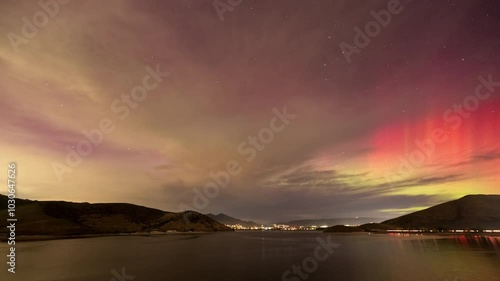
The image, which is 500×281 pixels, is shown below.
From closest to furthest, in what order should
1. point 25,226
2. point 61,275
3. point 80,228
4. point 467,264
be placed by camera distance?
point 61,275
point 467,264
point 25,226
point 80,228

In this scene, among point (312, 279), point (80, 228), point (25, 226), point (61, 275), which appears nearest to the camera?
point (312, 279)

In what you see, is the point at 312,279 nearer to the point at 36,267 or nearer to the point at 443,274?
the point at 443,274

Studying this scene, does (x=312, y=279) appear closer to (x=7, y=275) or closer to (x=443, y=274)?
(x=443, y=274)

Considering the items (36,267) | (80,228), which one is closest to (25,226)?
(80,228)

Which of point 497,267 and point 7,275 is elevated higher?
point 7,275

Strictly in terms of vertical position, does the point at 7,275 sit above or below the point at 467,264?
above

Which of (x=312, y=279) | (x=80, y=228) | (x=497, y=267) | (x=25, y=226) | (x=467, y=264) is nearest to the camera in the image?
(x=312, y=279)

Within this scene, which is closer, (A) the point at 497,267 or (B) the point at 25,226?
(A) the point at 497,267

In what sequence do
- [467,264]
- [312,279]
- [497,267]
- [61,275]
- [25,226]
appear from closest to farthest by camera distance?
1. [312,279]
2. [61,275]
3. [497,267]
4. [467,264]
5. [25,226]

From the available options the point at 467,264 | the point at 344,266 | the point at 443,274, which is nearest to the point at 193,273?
the point at 344,266

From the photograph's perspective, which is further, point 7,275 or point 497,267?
point 497,267
